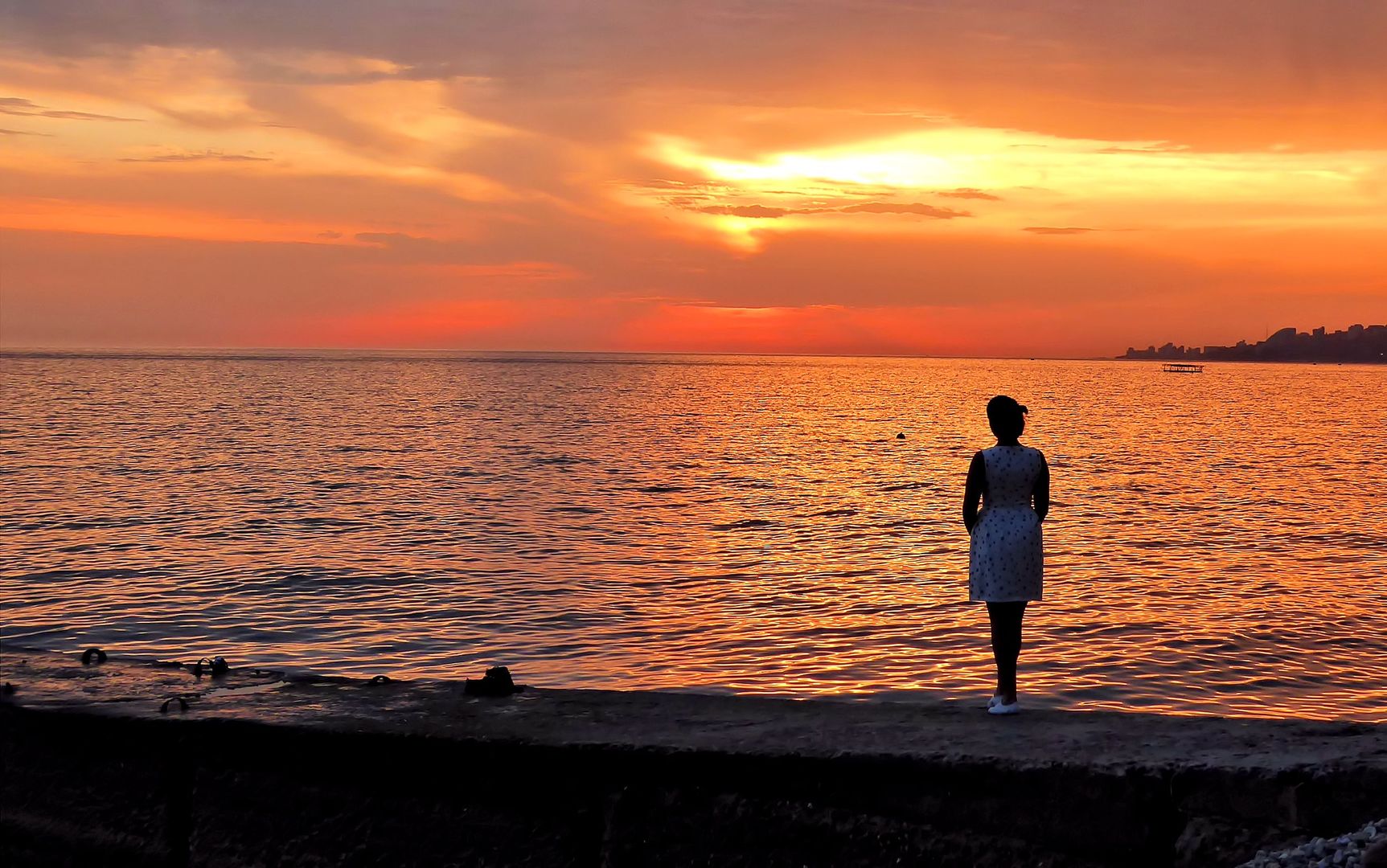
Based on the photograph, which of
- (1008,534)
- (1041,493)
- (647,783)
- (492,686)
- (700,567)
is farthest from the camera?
(700,567)

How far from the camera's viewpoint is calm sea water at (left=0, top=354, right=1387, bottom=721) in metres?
12.0

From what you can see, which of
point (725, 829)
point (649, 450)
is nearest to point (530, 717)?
point (725, 829)

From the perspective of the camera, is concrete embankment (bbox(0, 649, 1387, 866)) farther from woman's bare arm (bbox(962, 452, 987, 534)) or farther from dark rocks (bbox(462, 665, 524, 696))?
woman's bare arm (bbox(962, 452, 987, 534))

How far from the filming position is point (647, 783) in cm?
510

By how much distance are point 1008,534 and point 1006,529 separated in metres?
0.04

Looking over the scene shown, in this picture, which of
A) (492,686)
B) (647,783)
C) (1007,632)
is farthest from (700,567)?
(647,783)

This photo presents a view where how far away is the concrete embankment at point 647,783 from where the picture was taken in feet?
15.6

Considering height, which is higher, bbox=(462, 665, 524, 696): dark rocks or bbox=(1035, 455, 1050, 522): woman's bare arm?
bbox=(1035, 455, 1050, 522): woman's bare arm

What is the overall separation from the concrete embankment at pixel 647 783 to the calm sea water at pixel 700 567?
18.0 ft

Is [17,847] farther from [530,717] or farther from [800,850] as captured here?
[800,850]

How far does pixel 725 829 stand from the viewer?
196 inches

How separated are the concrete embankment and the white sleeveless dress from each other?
887 mm

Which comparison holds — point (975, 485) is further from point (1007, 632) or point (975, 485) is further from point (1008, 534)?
point (1007, 632)

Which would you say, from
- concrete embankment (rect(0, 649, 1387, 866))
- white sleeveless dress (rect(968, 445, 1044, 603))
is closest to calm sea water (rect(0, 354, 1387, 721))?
white sleeveless dress (rect(968, 445, 1044, 603))
